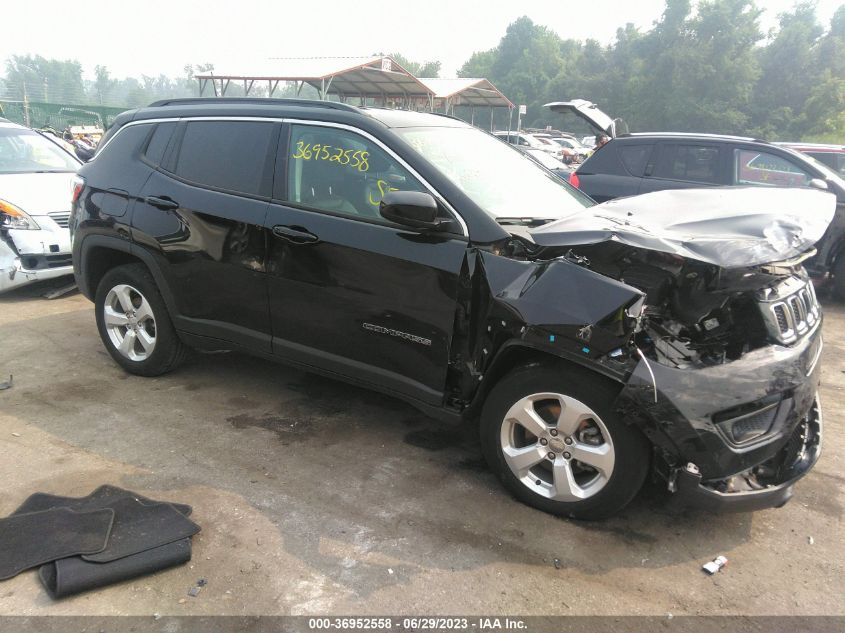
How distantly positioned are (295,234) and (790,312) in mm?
2508

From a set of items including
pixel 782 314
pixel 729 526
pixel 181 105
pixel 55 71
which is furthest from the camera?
pixel 55 71

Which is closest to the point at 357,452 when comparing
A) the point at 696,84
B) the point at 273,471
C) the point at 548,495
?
the point at 273,471

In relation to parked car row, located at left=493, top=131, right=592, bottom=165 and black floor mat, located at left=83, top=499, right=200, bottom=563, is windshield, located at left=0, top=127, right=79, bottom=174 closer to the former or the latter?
black floor mat, located at left=83, top=499, right=200, bottom=563

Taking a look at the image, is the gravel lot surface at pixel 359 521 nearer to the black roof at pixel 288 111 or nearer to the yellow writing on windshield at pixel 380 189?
the yellow writing on windshield at pixel 380 189

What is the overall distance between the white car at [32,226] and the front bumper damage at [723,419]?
5.94m

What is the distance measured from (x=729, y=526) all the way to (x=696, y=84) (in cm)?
5282

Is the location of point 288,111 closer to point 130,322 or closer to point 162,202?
point 162,202

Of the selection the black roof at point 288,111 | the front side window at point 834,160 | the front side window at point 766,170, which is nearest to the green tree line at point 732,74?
the front side window at point 834,160

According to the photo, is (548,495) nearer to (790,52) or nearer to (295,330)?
(295,330)

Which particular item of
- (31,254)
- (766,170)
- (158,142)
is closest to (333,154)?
(158,142)

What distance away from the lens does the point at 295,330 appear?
3578mm

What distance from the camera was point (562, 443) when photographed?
2768mm

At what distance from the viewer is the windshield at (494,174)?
3268mm

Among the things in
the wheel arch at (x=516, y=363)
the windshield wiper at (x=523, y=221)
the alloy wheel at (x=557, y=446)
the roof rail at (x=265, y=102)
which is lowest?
the alloy wheel at (x=557, y=446)
